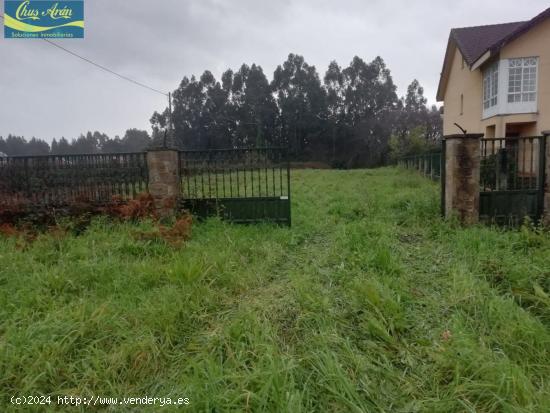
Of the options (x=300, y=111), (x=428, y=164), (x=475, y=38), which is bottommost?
(x=428, y=164)

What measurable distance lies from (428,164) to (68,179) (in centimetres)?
1486

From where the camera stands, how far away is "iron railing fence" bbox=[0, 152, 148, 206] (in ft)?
19.5

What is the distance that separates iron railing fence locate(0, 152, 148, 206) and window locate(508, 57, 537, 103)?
15.0 m

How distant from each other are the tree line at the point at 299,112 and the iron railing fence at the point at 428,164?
71.8 ft

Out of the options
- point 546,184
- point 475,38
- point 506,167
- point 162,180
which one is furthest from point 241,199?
point 475,38

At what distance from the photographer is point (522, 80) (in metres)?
12.5

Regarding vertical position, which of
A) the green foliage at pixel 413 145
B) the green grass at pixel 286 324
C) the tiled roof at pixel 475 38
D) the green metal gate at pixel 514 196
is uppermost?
the tiled roof at pixel 475 38

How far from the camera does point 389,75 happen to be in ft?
150

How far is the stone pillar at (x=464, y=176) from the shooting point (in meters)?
5.14

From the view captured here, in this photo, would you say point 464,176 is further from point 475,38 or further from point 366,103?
point 366,103

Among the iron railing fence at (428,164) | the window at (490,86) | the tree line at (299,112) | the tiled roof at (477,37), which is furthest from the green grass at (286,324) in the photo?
the tree line at (299,112)

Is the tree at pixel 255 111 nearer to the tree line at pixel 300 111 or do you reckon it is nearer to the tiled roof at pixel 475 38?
the tree line at pixel 300 111

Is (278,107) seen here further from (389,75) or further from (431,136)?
(431,136)

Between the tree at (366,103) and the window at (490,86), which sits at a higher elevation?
the tree at (366,103)
